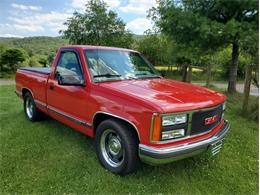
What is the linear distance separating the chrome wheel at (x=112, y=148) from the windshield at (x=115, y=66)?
87cm

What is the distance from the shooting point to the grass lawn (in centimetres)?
302

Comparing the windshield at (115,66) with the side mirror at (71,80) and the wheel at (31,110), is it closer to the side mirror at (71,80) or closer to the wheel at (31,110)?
the side mirror at (71,80)

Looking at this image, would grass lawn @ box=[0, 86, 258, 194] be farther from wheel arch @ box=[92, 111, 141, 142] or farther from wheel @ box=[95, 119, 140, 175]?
wheel arch @ box=[92, 111, 141, 142]

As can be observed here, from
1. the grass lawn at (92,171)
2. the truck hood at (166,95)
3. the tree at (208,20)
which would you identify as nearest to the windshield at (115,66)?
the truck hood at (166,95)

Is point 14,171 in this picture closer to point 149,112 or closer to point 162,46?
point 149,112

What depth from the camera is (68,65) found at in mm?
4184

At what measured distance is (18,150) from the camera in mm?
4000

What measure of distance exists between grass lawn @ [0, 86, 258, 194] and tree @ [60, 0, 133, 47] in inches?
516

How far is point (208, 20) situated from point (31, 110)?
6.30 metres

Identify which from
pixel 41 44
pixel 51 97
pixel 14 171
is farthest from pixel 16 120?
pixel 41 44

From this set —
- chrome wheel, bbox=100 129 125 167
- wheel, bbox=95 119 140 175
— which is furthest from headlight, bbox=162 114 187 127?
chrome wheel, bbox=100 129 125 167

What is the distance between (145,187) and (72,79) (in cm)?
192

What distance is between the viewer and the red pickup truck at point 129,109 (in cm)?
267

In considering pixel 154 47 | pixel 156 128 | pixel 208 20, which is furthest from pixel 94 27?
pixel 156 128
